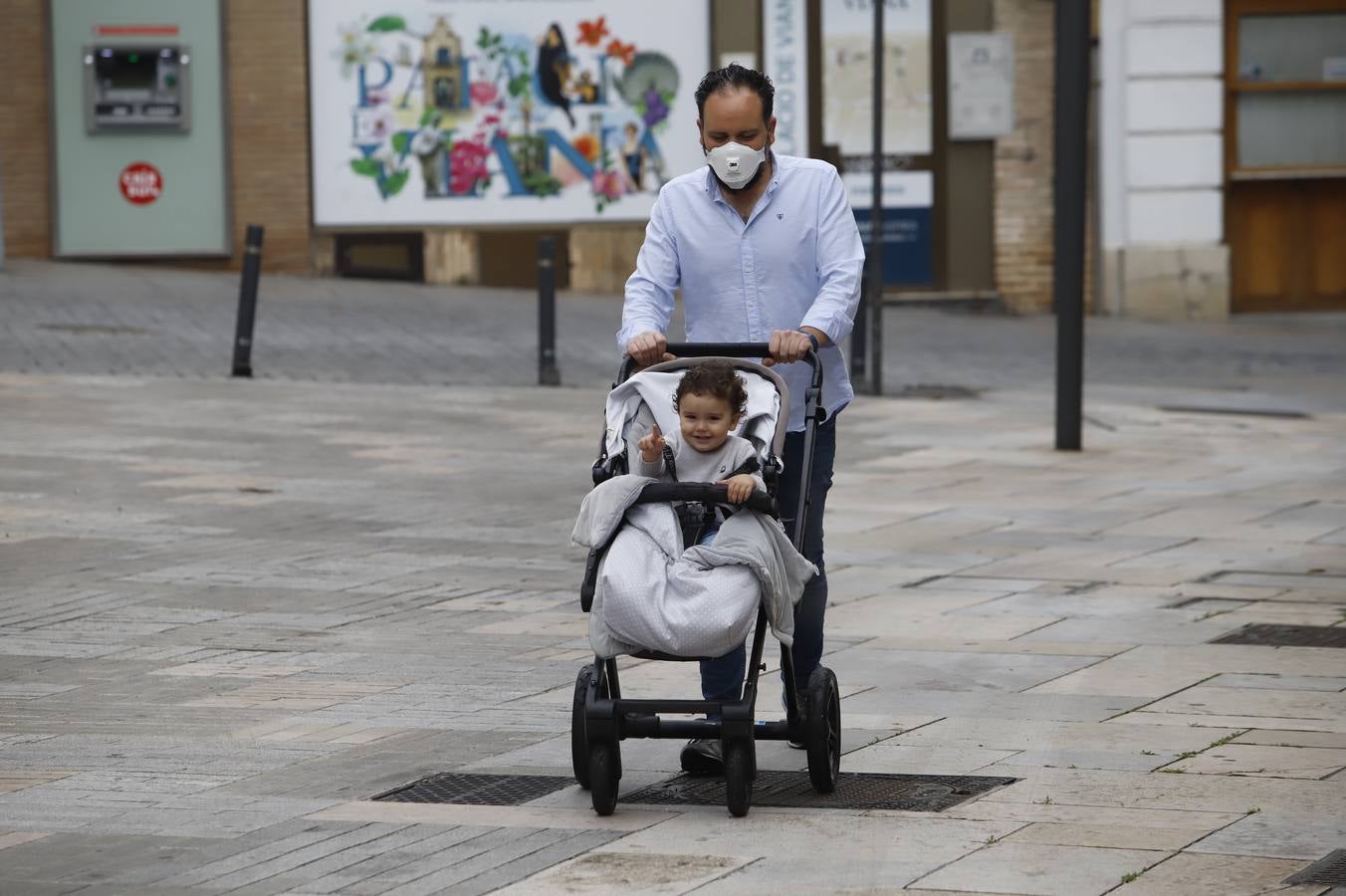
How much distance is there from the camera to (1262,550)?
29.7 feet

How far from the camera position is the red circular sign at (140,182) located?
2169 cm

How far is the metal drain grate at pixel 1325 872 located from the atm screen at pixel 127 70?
18626 mm

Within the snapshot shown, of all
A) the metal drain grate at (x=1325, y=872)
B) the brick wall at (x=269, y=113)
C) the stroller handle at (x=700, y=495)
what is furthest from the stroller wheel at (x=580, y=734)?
the brick wall at (x=269, y=113)

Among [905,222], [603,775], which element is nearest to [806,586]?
[603,775]

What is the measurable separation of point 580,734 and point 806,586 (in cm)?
78

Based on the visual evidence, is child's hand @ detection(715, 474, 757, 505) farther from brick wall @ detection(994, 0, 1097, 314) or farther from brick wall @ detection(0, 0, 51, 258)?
brick wall @ detection(0, 0, 51, 258)

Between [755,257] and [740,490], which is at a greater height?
[755,257]

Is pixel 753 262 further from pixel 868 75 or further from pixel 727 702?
pixel 868 75

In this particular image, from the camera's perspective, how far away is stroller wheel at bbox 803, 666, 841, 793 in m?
5.10

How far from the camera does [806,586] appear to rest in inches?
220

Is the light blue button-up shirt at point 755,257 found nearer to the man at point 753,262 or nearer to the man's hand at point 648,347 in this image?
the man at point 753,262

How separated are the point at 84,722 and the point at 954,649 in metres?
2.65

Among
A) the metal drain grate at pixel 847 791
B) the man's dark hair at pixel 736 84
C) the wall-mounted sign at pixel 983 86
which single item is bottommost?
the metal drain grate at pixel 847 791

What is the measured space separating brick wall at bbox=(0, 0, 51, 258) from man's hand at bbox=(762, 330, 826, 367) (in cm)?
1758
